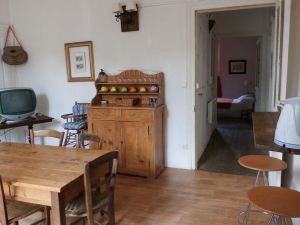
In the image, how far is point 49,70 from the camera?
445 centimetres

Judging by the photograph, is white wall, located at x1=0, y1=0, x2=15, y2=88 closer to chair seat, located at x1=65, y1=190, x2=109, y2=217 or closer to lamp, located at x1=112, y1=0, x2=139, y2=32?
lamp, located at x1=112, y1=0, x2=139, y2=32

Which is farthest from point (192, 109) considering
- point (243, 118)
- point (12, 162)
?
point (243, 118)


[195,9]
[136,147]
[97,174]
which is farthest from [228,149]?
→ [97,174]

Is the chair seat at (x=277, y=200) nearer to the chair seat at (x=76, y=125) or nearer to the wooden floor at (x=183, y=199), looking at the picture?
the wooden floor at (x=183, y=199)

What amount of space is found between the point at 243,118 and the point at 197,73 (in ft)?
14.0

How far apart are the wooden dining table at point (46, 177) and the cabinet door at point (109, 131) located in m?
1.27

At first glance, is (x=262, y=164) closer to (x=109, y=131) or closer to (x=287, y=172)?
(x=287, y=172)

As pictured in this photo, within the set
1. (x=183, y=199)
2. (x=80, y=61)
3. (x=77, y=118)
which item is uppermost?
(x=80, y=61)

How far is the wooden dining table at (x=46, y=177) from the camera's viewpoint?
167cm

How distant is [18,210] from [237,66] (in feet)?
26.4

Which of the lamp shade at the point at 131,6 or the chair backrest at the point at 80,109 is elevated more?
the lamp shade at the point at 131,6

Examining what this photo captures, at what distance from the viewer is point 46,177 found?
1.77m

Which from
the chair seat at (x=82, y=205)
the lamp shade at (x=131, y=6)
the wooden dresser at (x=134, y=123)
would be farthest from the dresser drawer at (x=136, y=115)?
the chair seat at (x=82, y=205)

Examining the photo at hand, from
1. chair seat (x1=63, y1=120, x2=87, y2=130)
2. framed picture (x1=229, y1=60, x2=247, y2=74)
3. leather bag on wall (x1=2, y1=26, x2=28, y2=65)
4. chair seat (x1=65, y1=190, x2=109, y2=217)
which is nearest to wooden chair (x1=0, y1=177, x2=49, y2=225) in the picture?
chair seat (x1=65, y1=190, x2=109, y2=217)
